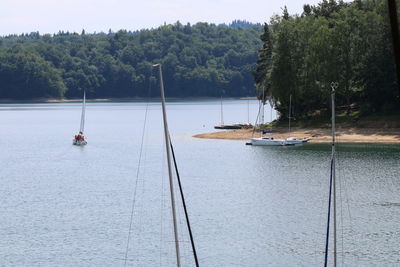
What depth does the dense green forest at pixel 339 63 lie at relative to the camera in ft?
407

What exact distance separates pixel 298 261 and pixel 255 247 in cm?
504

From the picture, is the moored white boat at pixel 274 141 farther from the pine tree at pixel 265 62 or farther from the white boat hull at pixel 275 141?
the pine tree at pixel 265 62

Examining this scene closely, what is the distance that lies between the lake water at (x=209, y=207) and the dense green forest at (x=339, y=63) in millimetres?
13885

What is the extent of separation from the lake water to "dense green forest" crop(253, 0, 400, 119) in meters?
13.9

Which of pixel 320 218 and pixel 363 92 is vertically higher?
pixel 363 92

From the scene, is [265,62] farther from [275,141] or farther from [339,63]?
[275,141]

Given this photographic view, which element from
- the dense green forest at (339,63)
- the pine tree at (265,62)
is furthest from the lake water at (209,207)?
the pine tree at (265,62)

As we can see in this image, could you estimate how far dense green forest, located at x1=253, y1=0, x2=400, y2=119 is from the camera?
407ft

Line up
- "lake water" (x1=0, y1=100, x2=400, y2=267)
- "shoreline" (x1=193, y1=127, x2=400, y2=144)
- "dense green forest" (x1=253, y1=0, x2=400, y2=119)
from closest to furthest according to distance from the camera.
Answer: "lake water" (x1=0, y1=100, x2=400, y2=267), "shoreline" (x1=193, y1=127, x2=400, y2=144), "dense green forest" (x1=253, y1=0, x2=400, y2=119)

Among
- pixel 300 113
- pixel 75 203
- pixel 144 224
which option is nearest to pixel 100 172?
pixel 75 203

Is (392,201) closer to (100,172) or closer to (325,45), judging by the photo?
(100,172)

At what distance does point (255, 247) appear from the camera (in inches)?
2186

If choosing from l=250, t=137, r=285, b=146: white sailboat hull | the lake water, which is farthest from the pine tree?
the lake water

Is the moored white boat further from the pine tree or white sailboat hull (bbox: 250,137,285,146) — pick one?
the pine tree
